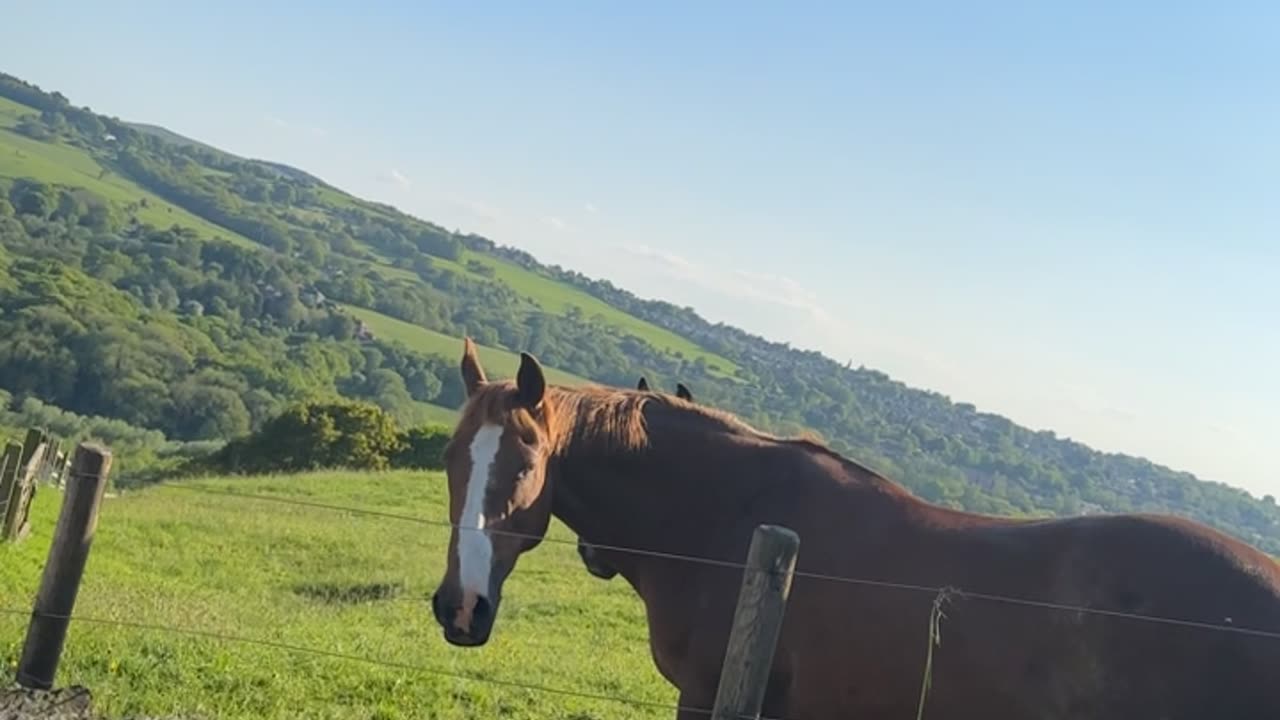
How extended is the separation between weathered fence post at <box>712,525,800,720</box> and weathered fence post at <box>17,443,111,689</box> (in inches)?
114

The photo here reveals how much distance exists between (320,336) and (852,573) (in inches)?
4273

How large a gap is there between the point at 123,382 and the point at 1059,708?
77.3m

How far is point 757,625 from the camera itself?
11.8 ft

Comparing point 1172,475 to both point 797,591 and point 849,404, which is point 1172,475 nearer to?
point 849,404

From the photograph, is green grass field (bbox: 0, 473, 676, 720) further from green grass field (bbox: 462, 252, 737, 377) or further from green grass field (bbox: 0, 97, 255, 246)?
green grass field (bbox: 0, 97, 255, 246)

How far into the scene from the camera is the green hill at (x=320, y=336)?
7306cm

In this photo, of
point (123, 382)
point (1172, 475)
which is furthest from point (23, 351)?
point (1172, 475)

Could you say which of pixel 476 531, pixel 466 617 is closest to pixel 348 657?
pixel 466 617

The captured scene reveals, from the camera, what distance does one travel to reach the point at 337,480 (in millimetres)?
26469

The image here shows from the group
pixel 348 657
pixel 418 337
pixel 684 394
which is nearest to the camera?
pixel 348 657

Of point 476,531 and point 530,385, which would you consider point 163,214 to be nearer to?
point 530,385

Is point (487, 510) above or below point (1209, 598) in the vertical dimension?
below

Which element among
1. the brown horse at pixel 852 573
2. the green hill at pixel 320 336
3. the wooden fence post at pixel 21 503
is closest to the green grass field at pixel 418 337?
the green hill at pixel 320 336

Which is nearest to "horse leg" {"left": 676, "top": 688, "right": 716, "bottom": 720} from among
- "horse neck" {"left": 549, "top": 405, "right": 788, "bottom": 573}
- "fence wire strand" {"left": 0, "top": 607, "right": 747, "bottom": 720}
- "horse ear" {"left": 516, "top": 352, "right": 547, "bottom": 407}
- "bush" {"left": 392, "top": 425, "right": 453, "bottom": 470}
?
"fence wire strand" {"left": 0, "top": 607, "right": 747, "bottom": 720}
